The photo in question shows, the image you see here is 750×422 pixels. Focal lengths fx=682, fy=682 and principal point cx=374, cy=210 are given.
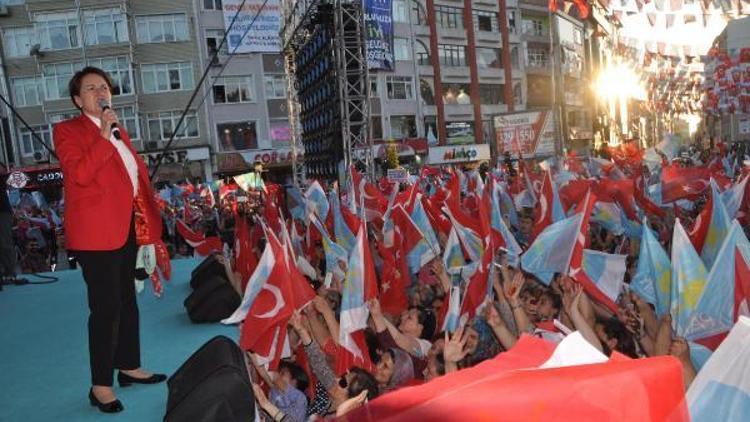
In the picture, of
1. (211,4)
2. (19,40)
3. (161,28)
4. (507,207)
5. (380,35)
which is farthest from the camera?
(211,4)

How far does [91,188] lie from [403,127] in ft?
121

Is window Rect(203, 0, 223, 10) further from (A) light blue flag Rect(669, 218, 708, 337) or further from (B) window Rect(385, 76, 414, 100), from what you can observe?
(A) light blue flag Rect(669, 218, 708, 337)

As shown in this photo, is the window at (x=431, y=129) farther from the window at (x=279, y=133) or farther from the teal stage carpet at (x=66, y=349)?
the teal stage carpet at (x=66, y=349)

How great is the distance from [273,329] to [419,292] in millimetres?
1831

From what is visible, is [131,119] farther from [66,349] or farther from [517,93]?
[66,349]

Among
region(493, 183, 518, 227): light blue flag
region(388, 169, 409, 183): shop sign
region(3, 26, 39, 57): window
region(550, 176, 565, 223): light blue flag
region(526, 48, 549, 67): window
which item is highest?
region(3, 26, 39, 57): window

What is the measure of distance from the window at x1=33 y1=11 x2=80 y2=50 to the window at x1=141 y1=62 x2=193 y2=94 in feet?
11.5

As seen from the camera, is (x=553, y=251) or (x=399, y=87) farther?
(x=399, y=87)

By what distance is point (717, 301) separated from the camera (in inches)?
139

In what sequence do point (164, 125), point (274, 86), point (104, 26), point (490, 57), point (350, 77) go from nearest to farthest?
point (350, 77), point (104, 26), point (164, 125), point (274, 86), point (490, 57)

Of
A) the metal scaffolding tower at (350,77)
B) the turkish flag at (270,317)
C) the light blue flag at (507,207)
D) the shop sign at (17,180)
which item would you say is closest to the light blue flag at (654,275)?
the turkish flag at (270,317)

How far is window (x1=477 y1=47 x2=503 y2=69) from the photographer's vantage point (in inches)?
→ 1714

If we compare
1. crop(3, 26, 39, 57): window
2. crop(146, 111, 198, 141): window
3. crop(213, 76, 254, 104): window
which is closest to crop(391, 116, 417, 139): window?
crop(213, 76, 254, 104): window

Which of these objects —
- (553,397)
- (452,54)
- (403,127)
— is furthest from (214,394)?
(452,54)
